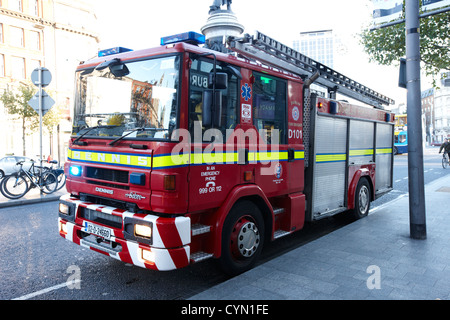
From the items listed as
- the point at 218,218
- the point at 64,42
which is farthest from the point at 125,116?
the point at 64,42

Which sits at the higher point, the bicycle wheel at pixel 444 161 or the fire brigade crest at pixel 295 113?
the fire brigade crest at pixel 295 113

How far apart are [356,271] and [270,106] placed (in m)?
2.38

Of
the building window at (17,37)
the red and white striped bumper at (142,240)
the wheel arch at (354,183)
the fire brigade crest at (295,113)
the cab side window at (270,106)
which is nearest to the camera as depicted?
the red and white striped bumper at (142,240)

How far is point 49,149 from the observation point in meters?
35.9

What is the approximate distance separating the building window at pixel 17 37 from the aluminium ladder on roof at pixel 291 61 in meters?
36.5

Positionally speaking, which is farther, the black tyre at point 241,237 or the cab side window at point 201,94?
the black tyre at point 241,237

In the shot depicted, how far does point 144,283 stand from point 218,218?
3.95 feet

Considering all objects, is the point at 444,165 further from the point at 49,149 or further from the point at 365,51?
the point at 49,149

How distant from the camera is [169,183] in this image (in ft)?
11.4

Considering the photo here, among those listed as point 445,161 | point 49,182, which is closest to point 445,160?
point 445,161

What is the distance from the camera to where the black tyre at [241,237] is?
4098 mm

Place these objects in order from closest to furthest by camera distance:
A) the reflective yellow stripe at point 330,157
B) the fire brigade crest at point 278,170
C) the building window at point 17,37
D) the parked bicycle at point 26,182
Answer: the fire brigade crest at point 278,170, the reflective yellow stripe at point 330,157, the parked bicycle at point 26,182, the building window at point 17,37

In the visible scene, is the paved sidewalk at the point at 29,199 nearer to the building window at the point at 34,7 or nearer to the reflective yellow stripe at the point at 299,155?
the reflective yellow stripe at the point at 299,155

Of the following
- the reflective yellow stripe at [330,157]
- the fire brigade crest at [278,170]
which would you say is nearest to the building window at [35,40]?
the reflective yellow stripe at [330,157]
